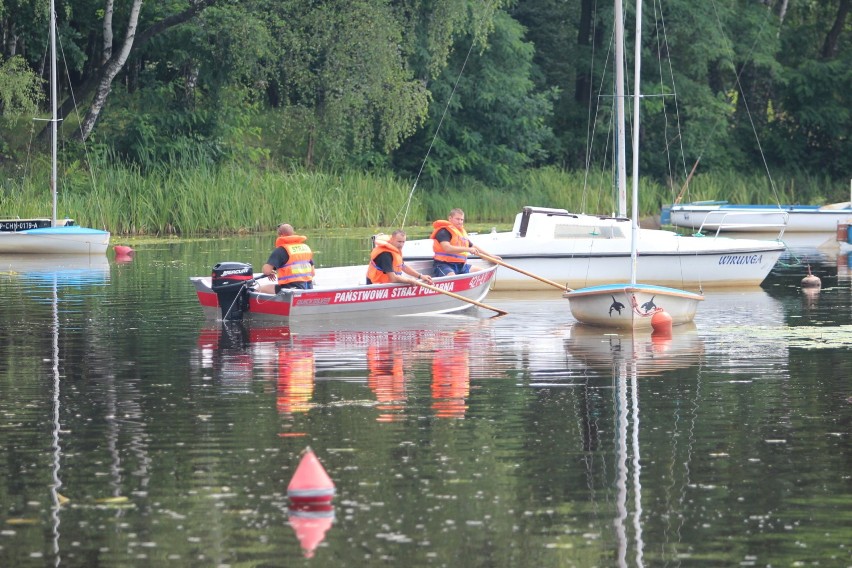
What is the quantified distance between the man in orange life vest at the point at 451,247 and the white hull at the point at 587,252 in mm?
1966

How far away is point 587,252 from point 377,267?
5.58 metres

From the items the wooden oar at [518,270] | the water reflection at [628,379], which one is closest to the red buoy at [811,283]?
the wooden oar at [518,270]

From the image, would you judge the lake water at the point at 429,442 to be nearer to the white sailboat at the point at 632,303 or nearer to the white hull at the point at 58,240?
the white sailboat at the point at 632,303

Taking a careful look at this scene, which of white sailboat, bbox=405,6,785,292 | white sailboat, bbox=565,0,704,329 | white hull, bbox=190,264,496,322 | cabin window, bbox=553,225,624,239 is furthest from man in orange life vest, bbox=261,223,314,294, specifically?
cabin window, bbox=553,225,624,239

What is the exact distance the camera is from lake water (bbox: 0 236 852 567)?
1005cm

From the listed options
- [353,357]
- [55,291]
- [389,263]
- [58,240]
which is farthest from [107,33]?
[353,357]

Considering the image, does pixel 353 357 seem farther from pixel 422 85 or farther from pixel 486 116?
pixel 486 116

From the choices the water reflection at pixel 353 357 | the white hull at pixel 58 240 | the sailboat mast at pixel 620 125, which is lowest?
the water reflection at pixel 353 357

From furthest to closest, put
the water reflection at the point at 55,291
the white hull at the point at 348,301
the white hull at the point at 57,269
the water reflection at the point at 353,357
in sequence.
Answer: the white hull at the point at 57,269, the white hull at the point at 348,301, the water reflection at the point at 353,357, the water reflection at the point at 55,291

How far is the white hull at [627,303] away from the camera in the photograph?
838 inches

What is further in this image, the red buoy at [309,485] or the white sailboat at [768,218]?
the white sailboat at [768,218]

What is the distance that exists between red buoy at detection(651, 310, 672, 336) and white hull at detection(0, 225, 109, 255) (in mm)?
18065

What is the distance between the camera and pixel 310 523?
412 inches

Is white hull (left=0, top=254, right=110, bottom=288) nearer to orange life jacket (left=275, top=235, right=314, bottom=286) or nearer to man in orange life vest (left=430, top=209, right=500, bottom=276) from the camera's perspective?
man in orange life vest (left=430, top=209, right=500, bottom=276)
